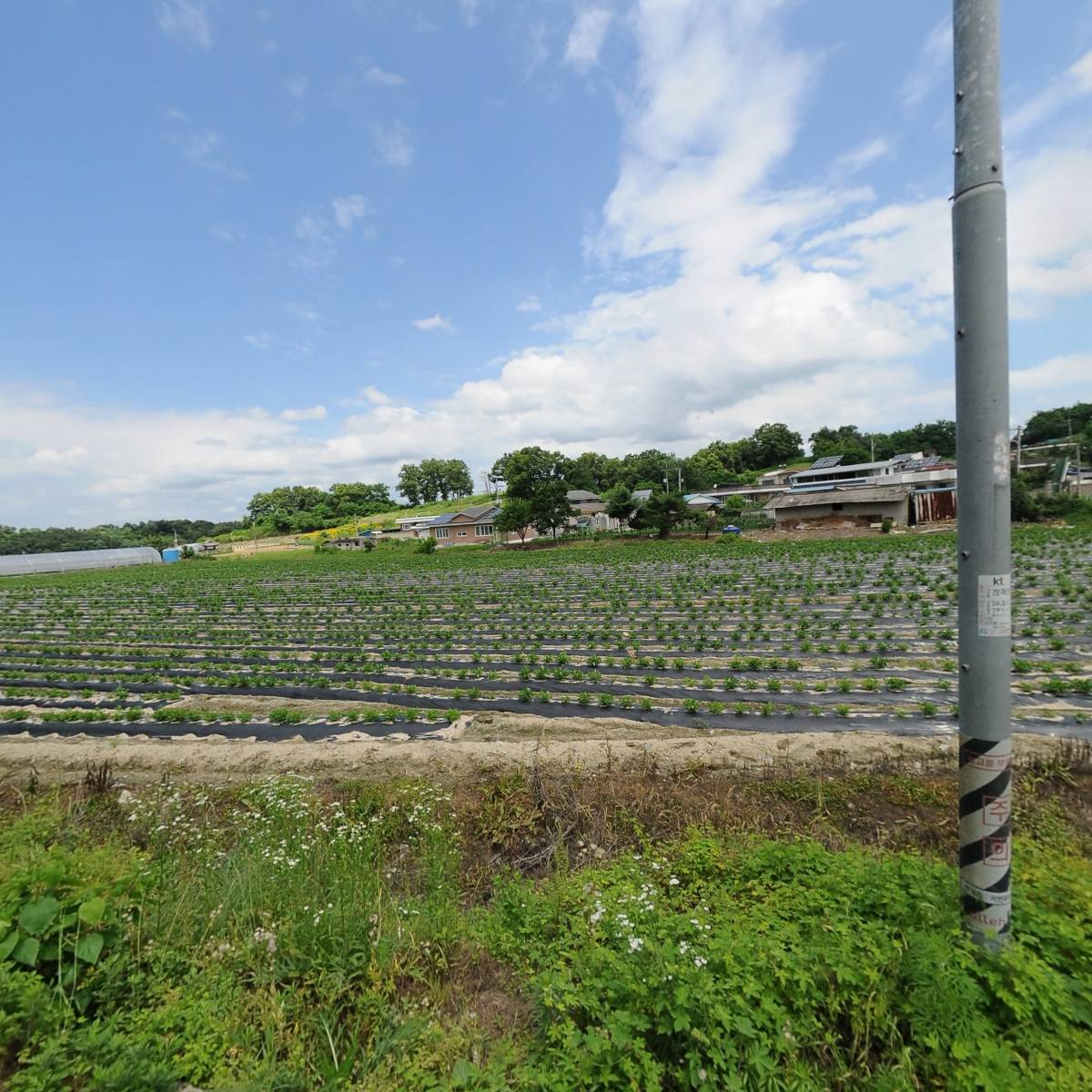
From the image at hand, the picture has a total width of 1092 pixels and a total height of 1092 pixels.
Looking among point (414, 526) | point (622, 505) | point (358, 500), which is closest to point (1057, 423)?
point (622, 505)

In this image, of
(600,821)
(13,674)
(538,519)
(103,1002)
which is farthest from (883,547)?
(13,674)

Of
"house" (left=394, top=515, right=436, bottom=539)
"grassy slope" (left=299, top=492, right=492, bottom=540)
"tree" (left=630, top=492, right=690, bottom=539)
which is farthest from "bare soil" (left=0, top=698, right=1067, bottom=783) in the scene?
"grassy slope" (left=299, top=492, right=492, bottom=540)

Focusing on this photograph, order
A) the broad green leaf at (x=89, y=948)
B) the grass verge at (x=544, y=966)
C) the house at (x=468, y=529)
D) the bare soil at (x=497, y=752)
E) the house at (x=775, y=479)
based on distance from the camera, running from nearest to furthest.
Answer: the grass verge at (x=544, y=966) → the broad green leaf at (x=89, y=948) → the bare soil at (x=497, y=752) → the house at (x=468, y=529) → the house at (x=775, y=479)

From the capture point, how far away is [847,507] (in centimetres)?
4219

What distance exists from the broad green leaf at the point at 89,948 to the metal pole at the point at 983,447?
4.43 metres

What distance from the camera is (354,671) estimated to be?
1302 cm

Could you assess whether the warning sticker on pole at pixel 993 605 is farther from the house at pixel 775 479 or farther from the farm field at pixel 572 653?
the house at pixel 775 479

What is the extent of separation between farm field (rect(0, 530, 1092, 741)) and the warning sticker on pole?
6.46 meters

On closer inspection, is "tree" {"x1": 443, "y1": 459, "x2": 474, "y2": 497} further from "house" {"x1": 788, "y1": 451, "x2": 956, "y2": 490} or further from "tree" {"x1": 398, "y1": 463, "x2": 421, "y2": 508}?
"house" {"x1": 788, "y1": 451, "x2": 956, "y2": 490}

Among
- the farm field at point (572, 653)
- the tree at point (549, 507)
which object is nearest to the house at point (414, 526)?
the tree at point (549, 507)

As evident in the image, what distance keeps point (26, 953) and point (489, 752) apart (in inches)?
208

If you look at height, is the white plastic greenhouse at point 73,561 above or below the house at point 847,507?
above

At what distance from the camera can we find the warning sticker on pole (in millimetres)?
2418

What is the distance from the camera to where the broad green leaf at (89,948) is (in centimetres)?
258
